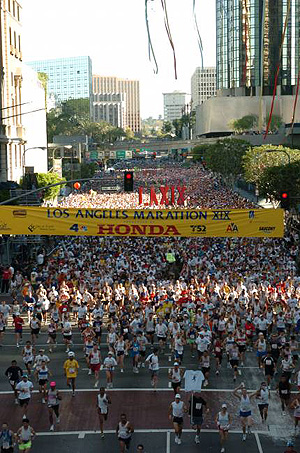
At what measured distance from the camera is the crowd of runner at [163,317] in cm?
1656

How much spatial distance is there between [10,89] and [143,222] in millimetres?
36035

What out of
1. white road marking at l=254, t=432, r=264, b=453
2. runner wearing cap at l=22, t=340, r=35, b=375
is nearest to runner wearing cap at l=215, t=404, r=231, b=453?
white road marking at l=254, t=432, r=264, b=453

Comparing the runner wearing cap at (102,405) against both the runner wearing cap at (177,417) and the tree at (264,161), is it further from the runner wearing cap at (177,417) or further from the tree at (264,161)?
the tree at (264,161)

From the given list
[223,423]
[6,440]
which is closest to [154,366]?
[223,423]

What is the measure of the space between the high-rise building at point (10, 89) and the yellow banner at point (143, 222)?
27.5m

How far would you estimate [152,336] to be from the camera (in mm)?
22375

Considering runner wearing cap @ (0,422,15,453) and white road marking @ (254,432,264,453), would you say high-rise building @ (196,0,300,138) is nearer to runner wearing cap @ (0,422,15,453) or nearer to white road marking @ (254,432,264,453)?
white road marking @ (254,432,264,453)

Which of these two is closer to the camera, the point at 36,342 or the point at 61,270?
the point at 36,342

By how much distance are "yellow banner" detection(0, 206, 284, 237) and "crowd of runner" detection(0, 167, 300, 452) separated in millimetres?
Result: 1817

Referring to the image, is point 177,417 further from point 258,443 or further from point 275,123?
point 275,123

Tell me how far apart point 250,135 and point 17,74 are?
229ft

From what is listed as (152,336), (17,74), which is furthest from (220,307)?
(17,74)

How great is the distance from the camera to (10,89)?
61.7m

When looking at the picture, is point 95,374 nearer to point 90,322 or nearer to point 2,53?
point 90,322
